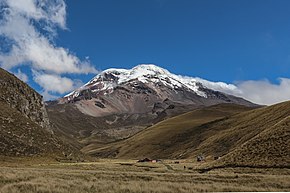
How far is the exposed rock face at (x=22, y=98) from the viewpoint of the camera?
121125 mm

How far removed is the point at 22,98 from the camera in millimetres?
128875

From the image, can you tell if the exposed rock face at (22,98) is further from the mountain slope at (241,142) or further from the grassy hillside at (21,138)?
the mountain slope at (241,142)

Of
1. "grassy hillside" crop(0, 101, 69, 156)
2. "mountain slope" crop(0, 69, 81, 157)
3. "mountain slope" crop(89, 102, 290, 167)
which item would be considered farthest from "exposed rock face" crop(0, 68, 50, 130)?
"mountain slope" crop(89, 102, 290, 167)

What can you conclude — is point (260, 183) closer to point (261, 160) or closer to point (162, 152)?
point (261, 160)

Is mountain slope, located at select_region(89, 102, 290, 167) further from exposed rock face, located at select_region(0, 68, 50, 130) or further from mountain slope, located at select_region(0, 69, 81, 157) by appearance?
exposed rock face, located at select_region(0, 68, 50, 130)

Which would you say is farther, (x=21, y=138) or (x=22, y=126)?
(x=22, y=126)

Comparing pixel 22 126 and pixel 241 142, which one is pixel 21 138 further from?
pixel 241 142

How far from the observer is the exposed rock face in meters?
121

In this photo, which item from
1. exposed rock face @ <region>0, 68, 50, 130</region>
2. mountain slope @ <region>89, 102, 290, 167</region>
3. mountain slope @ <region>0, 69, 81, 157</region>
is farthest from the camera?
exposed rock face @ <region>0, 68, 50, 130</region>

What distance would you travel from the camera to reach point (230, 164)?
199ft

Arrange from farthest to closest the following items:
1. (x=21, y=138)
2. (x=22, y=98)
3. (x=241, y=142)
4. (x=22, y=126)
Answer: (x=22, y=98) < (x=241, y=142) < (x=22, y=126) < (x=21, y=138)

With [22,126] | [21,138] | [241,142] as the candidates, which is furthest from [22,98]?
[241,142]

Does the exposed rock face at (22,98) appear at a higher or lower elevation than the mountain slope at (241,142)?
higher

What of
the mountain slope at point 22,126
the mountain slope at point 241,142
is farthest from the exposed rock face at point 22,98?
the mountain slope at point 241,142
